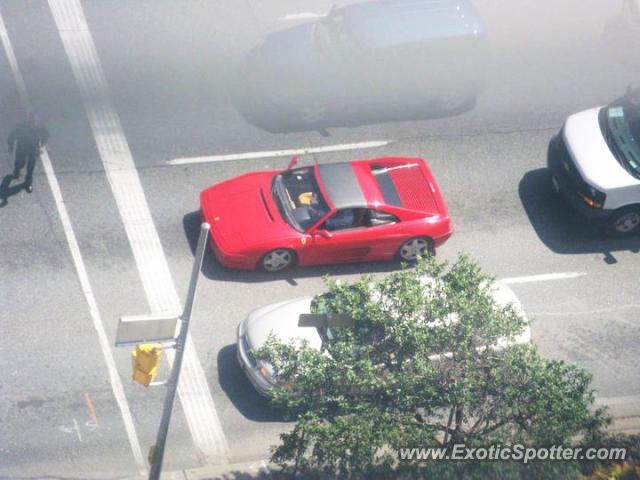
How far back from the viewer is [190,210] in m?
16.6

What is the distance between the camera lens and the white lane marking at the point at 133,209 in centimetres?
1402

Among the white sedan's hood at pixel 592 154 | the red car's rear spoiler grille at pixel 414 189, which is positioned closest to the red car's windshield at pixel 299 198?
the red car's rear spoiler grille at pixel 414 189

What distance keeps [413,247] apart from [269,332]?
3.48 meters

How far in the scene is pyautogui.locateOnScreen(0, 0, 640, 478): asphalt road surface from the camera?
551 inches

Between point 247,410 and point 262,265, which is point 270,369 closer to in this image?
point 247,410

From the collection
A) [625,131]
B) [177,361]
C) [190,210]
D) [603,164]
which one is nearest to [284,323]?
[177,361]

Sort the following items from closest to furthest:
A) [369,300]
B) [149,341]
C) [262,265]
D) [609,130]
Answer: [149,341] < [369,300] < [262,265] < [609,130]

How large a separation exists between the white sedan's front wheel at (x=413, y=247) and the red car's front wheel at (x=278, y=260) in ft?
6.44

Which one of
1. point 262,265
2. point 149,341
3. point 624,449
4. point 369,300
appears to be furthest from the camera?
point 262,265

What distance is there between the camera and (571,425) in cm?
1118

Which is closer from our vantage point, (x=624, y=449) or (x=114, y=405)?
(x=624, y=449)

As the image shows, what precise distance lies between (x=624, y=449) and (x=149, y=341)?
6876mm

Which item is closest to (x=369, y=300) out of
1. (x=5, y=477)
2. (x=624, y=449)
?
(x=624, y=449)

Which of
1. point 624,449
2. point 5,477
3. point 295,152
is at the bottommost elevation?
point 624,449
